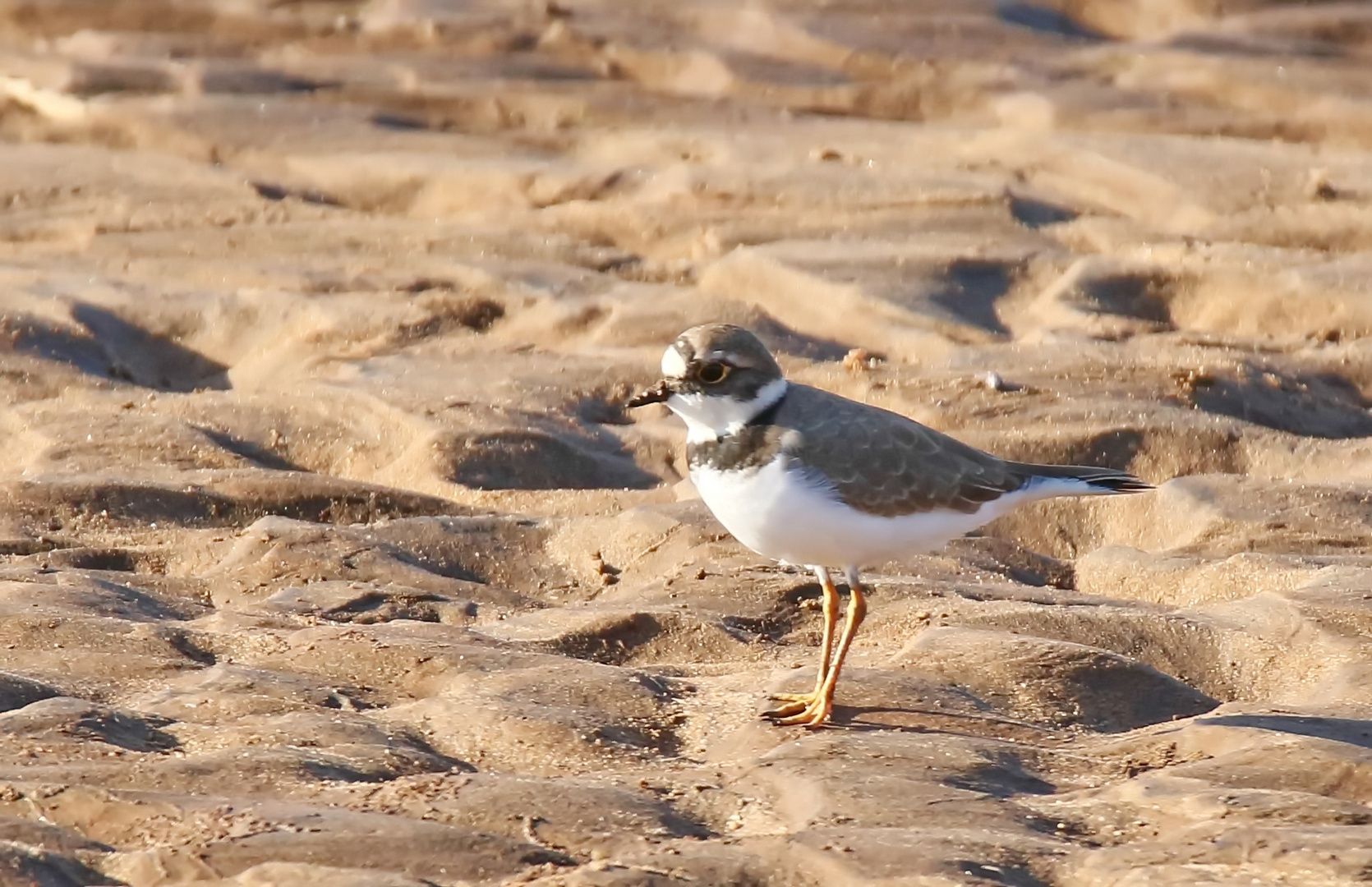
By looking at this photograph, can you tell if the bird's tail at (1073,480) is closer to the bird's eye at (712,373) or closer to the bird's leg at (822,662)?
the bird's leg at (822,662)

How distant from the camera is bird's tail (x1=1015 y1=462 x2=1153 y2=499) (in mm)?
4418

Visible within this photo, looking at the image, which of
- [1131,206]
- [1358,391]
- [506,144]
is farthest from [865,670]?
[506,144]

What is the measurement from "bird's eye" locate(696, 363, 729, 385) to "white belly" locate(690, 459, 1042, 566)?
211 millimetres

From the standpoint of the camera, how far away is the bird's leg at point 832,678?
154 inches

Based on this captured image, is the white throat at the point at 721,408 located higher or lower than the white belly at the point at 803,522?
higher

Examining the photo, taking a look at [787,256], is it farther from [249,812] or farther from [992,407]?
[249,812]

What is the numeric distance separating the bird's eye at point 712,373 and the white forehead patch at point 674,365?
0.13 ft

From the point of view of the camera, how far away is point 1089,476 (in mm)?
4434

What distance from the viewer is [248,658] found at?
4.24 metres

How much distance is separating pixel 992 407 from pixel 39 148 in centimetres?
550

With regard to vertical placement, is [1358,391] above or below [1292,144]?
below

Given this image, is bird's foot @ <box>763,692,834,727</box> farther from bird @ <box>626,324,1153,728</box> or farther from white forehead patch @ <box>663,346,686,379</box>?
white forehead patch @ <box>663,346,686,379</box>

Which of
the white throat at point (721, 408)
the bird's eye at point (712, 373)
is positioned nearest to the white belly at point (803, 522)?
the white throat at point (721, 408)

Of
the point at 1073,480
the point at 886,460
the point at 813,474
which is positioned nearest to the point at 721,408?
the point at 813,474
